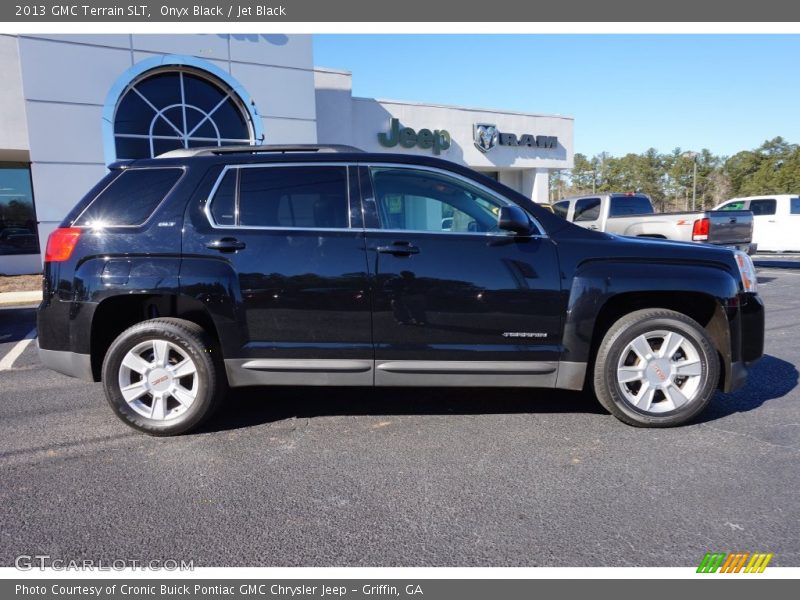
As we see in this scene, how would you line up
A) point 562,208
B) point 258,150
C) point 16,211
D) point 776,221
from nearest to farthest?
point 258,150 → point 562,208 → point 16,211 → point 776,221

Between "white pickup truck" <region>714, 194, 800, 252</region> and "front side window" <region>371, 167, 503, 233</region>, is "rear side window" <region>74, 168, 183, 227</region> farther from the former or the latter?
"white pickup truck" <region>714, 194, 800, 252</region>

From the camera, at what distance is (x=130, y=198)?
3703mm

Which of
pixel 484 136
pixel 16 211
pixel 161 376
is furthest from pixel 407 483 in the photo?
pixel 484 136

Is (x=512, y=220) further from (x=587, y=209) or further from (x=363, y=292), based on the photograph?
(x=587, y=209)

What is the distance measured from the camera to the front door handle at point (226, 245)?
353cm

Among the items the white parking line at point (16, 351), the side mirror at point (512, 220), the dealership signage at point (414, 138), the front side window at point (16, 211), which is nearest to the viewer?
the side mirror at point (512, 220)

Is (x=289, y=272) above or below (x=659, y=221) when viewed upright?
below

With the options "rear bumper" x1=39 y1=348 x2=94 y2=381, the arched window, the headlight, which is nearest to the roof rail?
"rear bumper" x1=39 y1=348 x2=94 y2=381

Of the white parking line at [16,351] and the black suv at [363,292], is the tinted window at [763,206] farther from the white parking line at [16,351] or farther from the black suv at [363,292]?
the white parking line at [16,351]

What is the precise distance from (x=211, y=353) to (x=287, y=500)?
135 centimetres

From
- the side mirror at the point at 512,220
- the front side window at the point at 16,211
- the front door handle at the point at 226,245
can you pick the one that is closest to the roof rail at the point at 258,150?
the front door handle at the point at 226,245

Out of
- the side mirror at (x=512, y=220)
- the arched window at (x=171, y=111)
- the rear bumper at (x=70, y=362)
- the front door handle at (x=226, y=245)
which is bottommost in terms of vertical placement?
the rear bumper at (x=70, y=362)

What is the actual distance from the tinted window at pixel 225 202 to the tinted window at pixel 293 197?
0.05 meters

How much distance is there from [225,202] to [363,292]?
118cm
